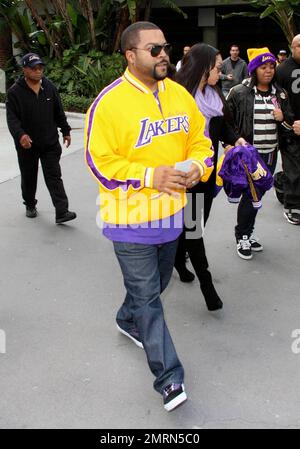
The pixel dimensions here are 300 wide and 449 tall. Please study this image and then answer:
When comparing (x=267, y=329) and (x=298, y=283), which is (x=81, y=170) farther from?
(x=267, y=329)

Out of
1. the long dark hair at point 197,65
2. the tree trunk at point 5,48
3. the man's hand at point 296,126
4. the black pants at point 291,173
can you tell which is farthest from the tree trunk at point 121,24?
the long dark hair at point 197,65

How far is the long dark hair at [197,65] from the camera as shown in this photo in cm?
377

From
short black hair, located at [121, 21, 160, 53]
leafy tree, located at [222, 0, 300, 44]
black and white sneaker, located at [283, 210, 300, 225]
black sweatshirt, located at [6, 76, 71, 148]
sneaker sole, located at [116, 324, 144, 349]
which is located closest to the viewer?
short black hair, located at [121, 21, 160, 53]

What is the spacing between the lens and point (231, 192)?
179 inches

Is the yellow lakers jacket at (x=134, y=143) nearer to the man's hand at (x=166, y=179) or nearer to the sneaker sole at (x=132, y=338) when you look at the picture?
the man's hand at (x=166, y=179)

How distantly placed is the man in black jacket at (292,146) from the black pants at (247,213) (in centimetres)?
51

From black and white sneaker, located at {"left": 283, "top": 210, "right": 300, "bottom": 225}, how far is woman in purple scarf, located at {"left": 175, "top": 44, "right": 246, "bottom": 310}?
200 cm

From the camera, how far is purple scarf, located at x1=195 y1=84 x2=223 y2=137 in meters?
3.86

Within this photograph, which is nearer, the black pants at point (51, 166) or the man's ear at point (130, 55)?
the man's ear at point (130, 55)

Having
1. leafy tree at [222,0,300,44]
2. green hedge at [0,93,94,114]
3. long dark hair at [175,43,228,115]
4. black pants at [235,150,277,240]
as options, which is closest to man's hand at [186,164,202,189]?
long dark hair at [175,43,228,115]

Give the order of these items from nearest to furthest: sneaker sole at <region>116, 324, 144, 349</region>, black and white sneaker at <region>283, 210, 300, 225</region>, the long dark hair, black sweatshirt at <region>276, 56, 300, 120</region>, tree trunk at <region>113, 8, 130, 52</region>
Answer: sneaker sole at <region>116, 324, 144, 349</region> → the long dark hair → black sweatshirt at <region>276, 56, 300, 120</region> → black and white sneaker at <region>283, 210, 300, 225</region> → tree trunk at <region>113, 8, 130, 52</region>

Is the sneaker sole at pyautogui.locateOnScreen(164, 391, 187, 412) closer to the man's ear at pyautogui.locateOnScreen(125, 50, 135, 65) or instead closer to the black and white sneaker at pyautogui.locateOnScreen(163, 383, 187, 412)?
the black and white sneaker at pyautogui.locateOnScreen(163, 383, 187, 412)

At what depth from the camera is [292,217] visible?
5969 millimetres
